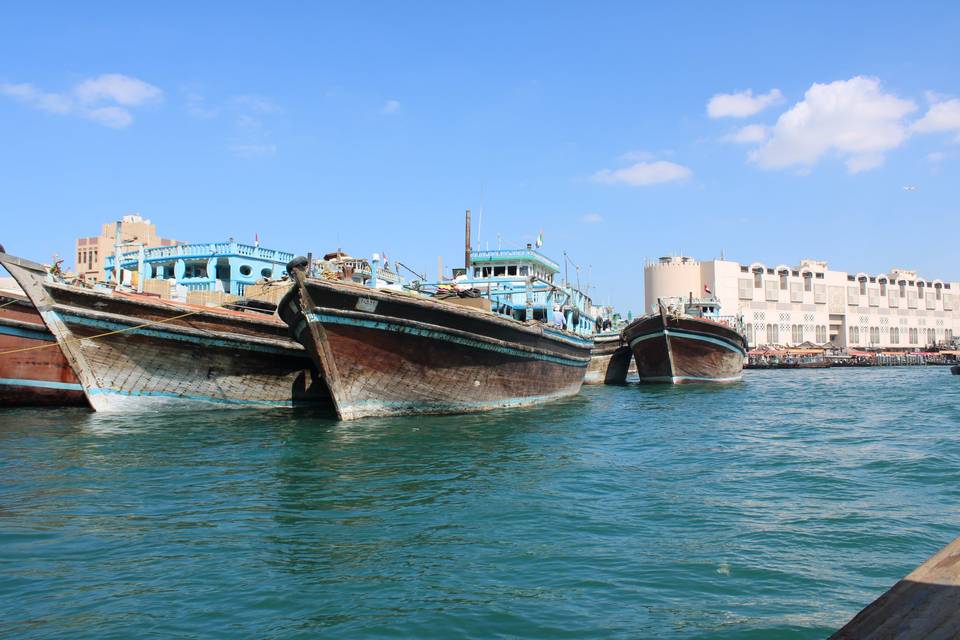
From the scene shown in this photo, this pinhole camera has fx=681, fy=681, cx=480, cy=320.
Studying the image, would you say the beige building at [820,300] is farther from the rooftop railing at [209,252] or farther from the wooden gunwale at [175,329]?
the wooden gunwale at [175,329]

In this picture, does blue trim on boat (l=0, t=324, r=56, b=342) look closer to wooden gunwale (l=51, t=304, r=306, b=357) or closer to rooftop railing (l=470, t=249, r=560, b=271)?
wooden gunwale (l=51, t=304, r=306, b=357)

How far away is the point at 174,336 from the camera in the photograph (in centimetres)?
1502

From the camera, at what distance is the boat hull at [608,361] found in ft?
Result: 110

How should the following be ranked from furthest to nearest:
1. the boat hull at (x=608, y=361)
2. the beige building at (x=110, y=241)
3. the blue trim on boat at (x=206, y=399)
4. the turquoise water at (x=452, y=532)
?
the beige building at (x=110, y=241), the boat hull at (x=608, y=361), the blue trim on boat at (x=206, y=399), the turquoise water at (x=452, y=532)

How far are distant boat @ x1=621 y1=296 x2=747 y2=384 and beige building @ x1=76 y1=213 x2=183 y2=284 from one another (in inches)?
928

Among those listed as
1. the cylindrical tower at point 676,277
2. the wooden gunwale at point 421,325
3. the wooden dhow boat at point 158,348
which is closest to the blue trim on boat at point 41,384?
the wooden dhow boat at point 158,348

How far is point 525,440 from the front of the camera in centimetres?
1226

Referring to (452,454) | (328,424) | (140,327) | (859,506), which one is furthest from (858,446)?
(140,327)

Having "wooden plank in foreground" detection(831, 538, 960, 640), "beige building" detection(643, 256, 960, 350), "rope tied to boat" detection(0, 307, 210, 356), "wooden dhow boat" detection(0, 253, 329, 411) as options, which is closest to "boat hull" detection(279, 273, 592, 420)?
"wooden dhow boat" detection(0, 253, 329, 411)

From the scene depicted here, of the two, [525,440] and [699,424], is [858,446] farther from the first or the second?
[525,440]

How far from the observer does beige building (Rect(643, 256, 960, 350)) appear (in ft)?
235

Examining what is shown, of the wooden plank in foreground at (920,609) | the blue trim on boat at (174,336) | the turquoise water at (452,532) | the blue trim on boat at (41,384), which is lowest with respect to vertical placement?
the turquoise water at (452,532)

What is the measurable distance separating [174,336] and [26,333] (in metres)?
3.98

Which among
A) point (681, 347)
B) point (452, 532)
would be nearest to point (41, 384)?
point (452, 532)
